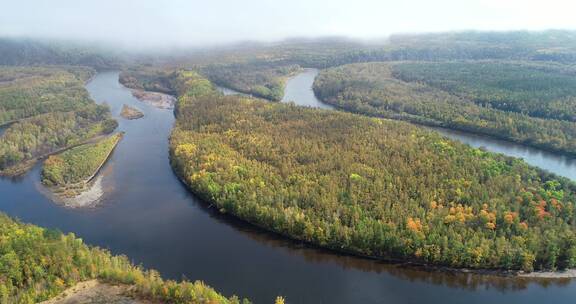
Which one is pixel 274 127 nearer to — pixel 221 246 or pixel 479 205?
pixel 221 246

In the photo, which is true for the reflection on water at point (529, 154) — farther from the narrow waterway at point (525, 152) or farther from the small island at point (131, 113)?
the small island at point (131, 113)

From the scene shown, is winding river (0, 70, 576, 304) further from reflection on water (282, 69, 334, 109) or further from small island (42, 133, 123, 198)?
reflection on water (282, 69, 334, 109)

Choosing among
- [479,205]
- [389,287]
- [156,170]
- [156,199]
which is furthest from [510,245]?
[156,170]

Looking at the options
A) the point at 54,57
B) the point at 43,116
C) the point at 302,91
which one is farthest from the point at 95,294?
the point at 54,57

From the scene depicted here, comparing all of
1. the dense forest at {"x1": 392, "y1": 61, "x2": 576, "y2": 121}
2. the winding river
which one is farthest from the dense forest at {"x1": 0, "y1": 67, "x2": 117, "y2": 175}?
the dense forest at {"x1": 392, "y1": 61, "x2": 576, "y2": 121}

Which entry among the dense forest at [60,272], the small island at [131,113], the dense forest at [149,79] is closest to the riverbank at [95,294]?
the dense forest at [60,272]
